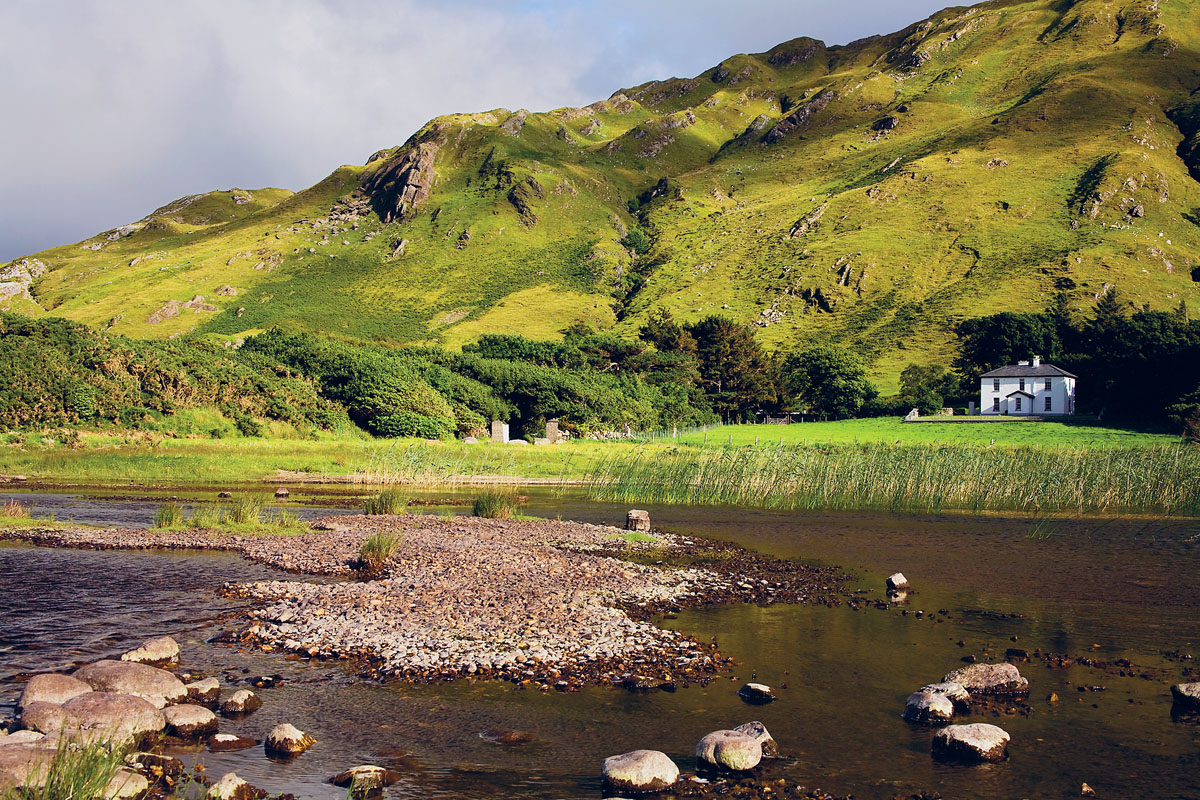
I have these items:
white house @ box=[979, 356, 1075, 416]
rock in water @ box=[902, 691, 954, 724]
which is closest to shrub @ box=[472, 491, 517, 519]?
rock in water @ box=[902, 691, 954, 724]

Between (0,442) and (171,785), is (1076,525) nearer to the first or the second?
(171,785)

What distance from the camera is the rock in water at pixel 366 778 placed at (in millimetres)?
8195

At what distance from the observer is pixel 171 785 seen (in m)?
8.11

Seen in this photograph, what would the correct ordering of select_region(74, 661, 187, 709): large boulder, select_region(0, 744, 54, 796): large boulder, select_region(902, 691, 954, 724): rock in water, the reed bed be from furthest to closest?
the reed bed < select_region(902, 691, 954, 724): rock in water < select_region(74, 661, 187, 709): large boulder < select_region(0, 744, 54, 796): large boulder

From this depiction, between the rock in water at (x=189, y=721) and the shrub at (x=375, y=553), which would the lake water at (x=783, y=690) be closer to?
the rock in water at (x=189, y=721)

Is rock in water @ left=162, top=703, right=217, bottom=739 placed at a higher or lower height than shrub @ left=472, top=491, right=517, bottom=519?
lower

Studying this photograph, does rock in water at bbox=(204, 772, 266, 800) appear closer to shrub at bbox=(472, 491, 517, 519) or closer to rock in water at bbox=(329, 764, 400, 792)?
rock in water at bbox=(329, 764, 400, 792)

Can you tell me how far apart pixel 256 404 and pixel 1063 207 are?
16669 centimetres

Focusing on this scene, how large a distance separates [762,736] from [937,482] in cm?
3023

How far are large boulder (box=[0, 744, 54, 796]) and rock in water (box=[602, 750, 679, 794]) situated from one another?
492 cm

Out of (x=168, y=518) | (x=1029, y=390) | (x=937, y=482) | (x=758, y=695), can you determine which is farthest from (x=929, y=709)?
(x=1029, y=390)

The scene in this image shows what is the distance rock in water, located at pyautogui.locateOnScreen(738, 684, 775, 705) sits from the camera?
11.3 m

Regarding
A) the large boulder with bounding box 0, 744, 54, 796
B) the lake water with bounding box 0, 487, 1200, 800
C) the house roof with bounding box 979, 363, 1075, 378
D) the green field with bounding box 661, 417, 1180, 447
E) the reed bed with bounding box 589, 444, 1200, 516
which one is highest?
the house roof with bounding box 979, 363, 1075, 378

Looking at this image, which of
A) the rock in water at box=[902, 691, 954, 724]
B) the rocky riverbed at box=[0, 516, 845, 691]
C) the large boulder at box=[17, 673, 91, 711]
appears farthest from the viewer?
the rocky riverbed at box=[0, 516, 845, 691]
